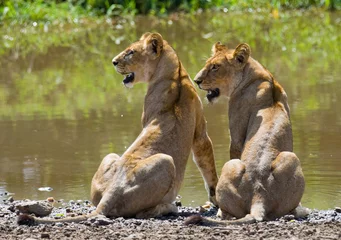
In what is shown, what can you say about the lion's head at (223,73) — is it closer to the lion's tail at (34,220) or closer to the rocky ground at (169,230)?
the rocky ground at (169,230)

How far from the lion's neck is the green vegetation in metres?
15.0

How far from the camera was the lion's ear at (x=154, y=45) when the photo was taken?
8.41 meters

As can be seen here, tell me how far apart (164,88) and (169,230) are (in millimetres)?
1810

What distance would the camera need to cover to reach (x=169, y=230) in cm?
687

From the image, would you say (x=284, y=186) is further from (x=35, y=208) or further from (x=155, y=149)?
(x=35, y=208)

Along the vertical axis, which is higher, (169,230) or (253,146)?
(253,146)

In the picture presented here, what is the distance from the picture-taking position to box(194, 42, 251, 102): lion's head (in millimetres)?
8266

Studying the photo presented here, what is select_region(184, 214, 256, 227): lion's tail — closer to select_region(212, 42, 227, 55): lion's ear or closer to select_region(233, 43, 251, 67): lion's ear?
select_region(233, 43, 251, 67): lion's ear

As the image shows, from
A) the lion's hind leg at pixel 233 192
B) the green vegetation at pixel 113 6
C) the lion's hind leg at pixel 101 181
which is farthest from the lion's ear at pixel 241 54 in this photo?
the green vegetation at pixel 113 6

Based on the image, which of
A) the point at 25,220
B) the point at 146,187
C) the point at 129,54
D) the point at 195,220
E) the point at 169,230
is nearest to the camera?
the point at 169,230

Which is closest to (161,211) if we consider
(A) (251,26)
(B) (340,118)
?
(B) (340,118)

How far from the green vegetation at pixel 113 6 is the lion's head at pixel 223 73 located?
15.2m

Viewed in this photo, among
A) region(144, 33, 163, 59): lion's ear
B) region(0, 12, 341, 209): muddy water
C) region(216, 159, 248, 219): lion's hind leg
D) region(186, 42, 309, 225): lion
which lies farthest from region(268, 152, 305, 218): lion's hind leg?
region(144, 33, 163, 59): lion's ear

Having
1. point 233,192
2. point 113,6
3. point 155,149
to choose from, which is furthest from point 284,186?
point 113,6
